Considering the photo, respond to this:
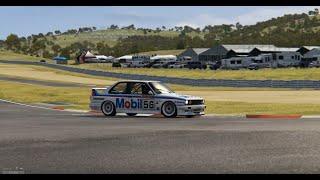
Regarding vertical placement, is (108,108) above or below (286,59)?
below

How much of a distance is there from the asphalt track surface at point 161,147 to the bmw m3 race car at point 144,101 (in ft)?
8.51

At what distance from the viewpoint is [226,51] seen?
119688mm

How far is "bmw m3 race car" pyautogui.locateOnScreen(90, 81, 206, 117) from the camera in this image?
21.9 m

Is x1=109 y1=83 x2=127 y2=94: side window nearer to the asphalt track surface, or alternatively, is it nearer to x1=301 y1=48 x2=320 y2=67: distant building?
the asphalt track surface

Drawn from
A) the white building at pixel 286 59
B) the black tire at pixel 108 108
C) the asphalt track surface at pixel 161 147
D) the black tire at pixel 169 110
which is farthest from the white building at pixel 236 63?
the asphalt track surface at pixel 161 147

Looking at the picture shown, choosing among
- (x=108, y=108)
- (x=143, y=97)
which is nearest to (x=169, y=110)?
(x=143, y=97)

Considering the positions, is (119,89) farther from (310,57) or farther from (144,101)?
(310,57)

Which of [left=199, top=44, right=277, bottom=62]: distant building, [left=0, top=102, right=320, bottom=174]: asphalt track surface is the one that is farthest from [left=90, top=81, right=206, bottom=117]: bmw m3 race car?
[left=199, top=44, right=277, bottom=62]: distant building

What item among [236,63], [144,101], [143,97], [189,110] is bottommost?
[189,110]

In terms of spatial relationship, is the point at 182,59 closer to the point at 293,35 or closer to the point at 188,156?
the point at 293,35

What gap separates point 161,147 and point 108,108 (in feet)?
34.8

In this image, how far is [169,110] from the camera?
22062 millimetres

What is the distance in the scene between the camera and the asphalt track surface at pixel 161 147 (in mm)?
10078
